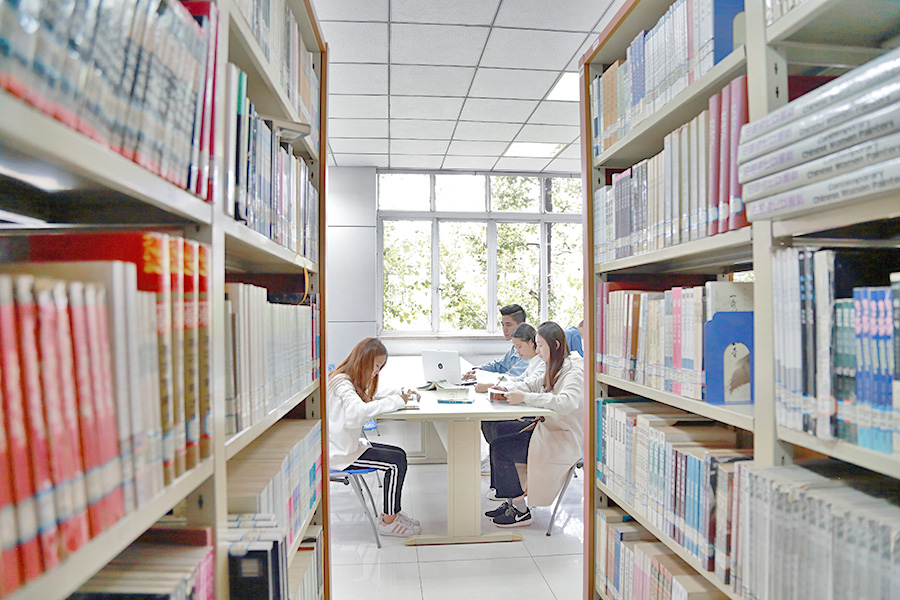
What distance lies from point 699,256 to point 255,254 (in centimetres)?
119

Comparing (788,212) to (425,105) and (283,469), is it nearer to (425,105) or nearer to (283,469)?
(283,469)

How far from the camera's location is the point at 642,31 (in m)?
1.59

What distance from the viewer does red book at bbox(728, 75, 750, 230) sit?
1.10 m

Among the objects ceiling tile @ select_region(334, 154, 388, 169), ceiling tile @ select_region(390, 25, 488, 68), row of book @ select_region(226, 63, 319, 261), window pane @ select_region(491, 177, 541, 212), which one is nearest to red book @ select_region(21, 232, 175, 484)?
row of book @ select_region(226, 63, 319, 261)

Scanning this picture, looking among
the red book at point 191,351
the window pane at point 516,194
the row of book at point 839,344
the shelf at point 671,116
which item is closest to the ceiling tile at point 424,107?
the window pane at point 516,194

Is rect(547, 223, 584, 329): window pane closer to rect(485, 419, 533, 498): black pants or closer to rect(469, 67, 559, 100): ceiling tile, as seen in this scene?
rect(469, 67, 559, 100): ceiling tile

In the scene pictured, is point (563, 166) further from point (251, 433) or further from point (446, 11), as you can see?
point (251, 433)

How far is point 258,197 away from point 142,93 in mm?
496

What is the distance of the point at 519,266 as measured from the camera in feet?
22.4

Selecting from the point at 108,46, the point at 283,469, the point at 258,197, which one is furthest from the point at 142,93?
the point at 283,469

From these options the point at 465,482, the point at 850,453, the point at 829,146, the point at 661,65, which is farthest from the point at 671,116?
the point at 465,482

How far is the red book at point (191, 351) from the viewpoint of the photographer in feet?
2.31

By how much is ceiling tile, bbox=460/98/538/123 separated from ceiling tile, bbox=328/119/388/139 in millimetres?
842

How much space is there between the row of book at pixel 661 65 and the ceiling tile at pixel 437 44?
180 centimetres
